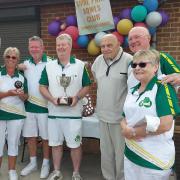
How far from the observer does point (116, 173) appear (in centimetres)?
379

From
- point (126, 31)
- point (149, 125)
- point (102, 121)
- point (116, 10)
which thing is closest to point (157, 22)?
point (126, 31)

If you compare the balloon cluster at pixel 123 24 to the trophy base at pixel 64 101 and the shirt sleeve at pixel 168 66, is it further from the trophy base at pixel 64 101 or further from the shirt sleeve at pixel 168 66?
the shirt sleeve at pixel 168 66

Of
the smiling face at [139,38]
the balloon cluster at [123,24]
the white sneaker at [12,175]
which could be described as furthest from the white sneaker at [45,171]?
the smiling face at [139,38]

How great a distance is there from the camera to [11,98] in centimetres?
392

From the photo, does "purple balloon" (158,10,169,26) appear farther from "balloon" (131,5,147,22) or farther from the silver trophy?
the silver trophy

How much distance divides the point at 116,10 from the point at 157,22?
0.90 meters

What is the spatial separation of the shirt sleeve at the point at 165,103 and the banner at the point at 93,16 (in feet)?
8.92

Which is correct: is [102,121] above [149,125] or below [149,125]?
below

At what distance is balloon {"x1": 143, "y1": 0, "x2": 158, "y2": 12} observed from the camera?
460 cm

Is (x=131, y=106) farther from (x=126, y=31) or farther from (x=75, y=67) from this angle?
(x=126, y=31)

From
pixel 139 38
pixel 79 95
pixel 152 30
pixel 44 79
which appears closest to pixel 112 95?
pixel 79 95

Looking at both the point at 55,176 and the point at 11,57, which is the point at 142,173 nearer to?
the point at 55,176

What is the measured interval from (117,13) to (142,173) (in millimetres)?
3302

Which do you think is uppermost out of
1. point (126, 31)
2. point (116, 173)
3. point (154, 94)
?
point (126, 31)
